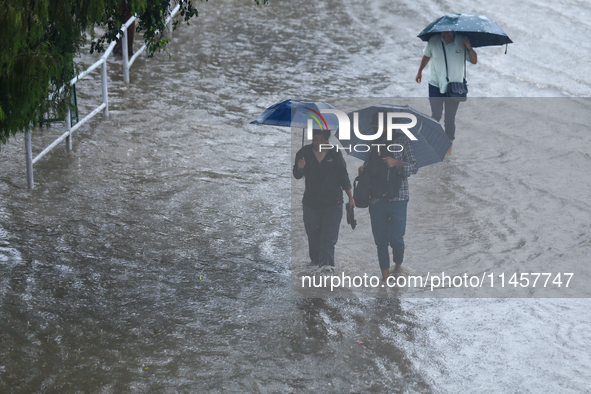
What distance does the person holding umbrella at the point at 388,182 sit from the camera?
5941 millimetres

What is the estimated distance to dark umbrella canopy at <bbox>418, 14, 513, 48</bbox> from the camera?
28.0ft

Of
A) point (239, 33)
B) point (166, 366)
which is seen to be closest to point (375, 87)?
point (239, 33)

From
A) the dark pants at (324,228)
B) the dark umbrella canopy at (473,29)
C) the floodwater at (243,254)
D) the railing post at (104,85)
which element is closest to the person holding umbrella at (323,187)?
the dark pants at (324,228)

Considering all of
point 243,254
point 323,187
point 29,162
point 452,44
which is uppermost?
point 452,44

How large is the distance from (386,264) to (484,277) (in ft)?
3.44

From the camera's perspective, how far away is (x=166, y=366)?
495 cm

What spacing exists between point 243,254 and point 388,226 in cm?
161

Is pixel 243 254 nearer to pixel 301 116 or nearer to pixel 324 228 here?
pixel 324 228

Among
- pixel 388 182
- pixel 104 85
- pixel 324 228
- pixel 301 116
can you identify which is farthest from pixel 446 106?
pixel 104 85

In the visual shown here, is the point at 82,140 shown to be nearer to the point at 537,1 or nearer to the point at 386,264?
the point at 386,264

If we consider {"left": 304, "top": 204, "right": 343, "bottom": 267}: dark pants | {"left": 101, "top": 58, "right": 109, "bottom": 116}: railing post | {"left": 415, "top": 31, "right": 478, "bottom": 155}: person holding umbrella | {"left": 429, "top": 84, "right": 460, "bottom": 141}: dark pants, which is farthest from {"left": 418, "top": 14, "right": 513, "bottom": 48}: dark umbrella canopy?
{"left": 101, "top": 58, "right": 109, "bottom": 116}: railing post

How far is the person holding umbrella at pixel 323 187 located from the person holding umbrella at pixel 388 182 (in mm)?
255

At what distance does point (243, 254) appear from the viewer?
6812 millimetres

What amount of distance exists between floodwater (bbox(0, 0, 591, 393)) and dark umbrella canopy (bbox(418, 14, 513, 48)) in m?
1.78
